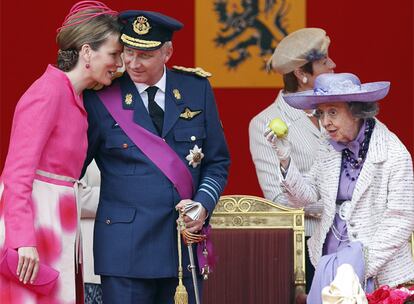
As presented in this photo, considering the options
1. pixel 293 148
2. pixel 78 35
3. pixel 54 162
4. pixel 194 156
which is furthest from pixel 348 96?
pixel 54 162

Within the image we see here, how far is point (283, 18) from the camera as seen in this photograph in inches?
305

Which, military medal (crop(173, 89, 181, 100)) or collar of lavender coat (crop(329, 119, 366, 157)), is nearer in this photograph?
military medal (crop(173, 89, 181, 100))

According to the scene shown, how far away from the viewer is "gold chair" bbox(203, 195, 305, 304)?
6.03 metres

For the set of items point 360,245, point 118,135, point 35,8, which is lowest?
point 360,245

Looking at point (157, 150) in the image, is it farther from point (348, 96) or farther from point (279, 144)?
point (348, 96)

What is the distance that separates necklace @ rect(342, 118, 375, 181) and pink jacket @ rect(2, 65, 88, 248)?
112cm

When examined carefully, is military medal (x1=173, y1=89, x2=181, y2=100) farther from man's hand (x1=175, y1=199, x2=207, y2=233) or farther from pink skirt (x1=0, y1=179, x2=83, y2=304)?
pink skirt (x1=0, y1=179, x2=83, y2=304)

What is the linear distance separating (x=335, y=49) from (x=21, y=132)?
3435mm

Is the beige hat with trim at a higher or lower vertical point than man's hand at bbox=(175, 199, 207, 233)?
higher

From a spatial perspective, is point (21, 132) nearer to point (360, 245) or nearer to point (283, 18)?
point (360, 245)

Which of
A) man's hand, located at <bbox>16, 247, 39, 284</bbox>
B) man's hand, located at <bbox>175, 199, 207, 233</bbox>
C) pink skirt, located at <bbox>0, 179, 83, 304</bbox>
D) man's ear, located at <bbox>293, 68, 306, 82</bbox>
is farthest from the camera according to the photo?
man's ear, located at <bbox>293, 68, 306, 82</bbox>

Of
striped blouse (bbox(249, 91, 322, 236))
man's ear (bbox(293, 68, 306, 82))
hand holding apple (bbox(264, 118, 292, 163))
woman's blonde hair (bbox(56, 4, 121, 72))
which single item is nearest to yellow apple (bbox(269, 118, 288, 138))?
hand holding apple (bbox(264, 118, 292, 163))

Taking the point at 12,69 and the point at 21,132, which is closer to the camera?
the point at 21,132

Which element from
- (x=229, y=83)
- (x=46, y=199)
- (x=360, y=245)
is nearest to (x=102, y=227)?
(x=46, y=199)
